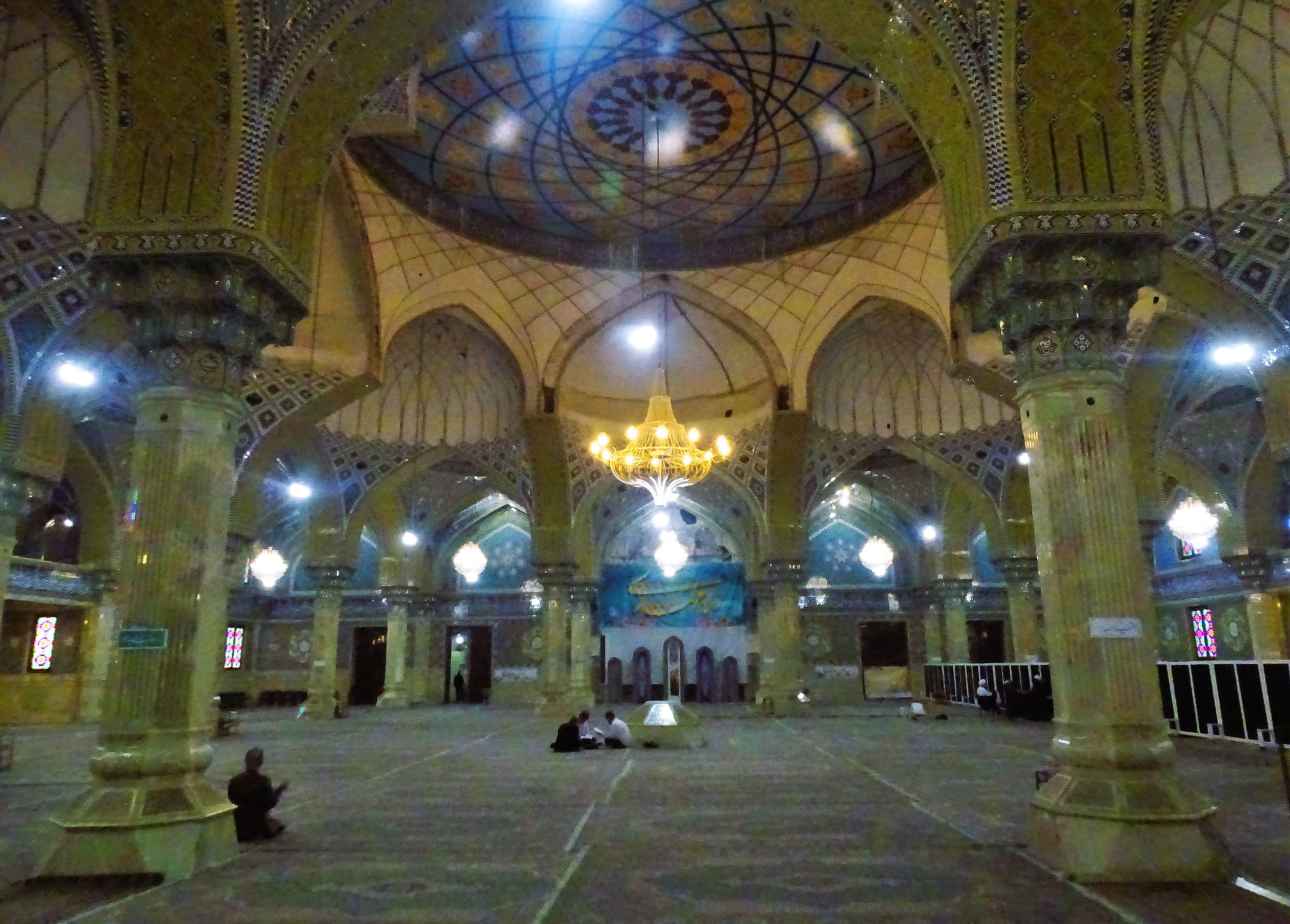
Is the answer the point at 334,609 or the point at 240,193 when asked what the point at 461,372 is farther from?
the point at 240,193

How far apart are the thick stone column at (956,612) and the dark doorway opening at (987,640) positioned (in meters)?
4.48

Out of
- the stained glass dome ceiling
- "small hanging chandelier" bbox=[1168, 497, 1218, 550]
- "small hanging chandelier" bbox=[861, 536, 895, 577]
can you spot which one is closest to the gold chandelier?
the stained glass dome ceiling

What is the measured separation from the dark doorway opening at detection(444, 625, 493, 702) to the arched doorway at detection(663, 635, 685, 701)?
530 cm

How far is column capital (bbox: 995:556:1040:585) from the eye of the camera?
1833 cm

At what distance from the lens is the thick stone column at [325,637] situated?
18.6 m

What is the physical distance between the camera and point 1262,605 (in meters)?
18.5

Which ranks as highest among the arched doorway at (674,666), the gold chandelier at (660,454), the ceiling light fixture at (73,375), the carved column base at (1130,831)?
the ceiling light fixture at (73,375)

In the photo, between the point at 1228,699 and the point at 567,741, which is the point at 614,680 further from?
the point at 1228,699

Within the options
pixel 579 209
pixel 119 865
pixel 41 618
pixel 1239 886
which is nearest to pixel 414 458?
pixel 579 209

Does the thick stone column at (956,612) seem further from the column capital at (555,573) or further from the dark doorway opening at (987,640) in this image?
the column capital at (555,573)

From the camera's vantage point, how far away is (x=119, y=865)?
4.60 metres

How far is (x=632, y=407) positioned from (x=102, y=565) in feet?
Result: 39.5

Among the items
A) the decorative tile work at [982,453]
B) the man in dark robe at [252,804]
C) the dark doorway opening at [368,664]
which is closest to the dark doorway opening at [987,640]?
the decorative tile work at [982,453]

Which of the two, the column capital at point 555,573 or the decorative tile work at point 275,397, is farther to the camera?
the column capital at point 555,573
